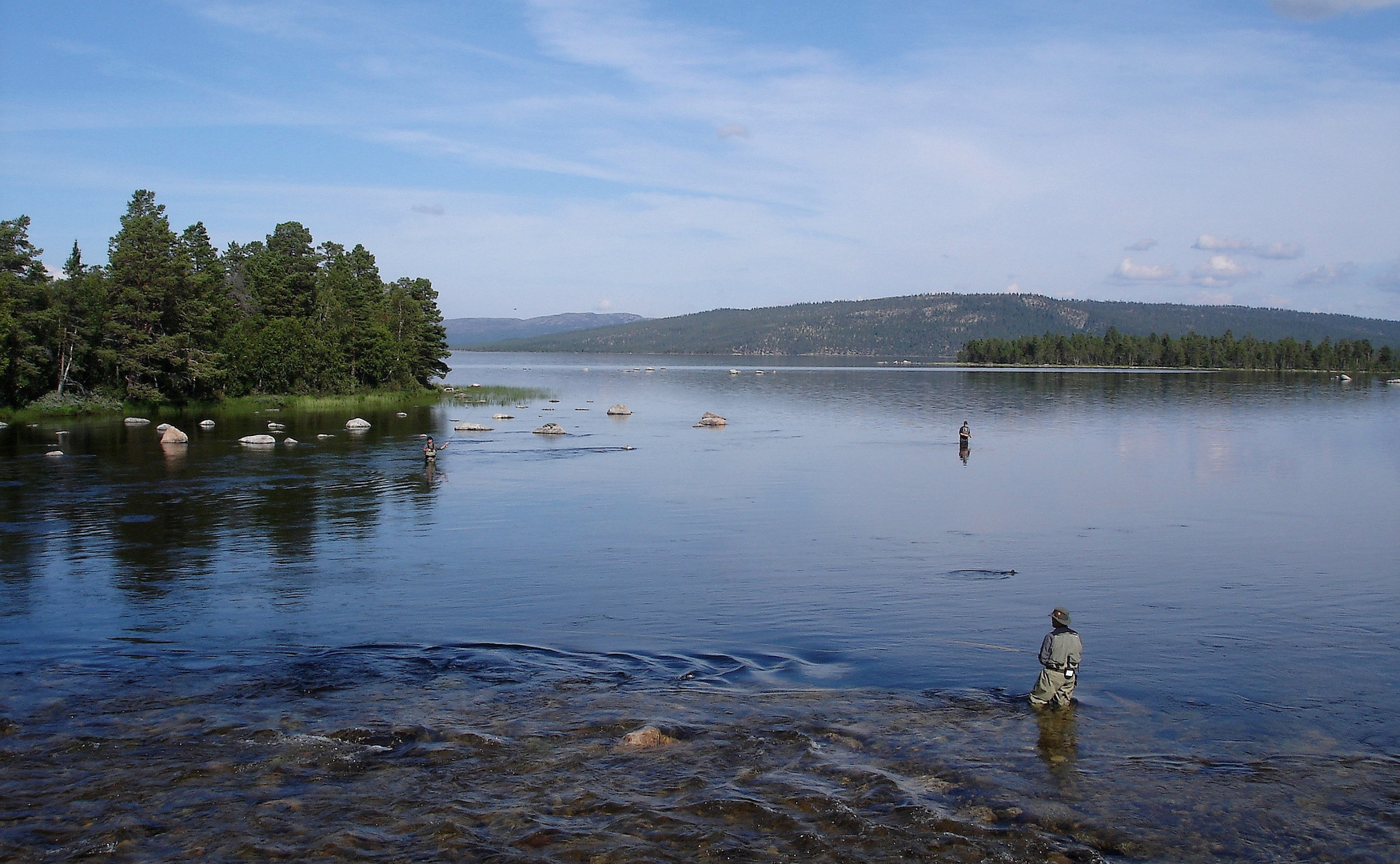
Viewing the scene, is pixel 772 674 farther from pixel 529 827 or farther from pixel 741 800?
pixel 529 827

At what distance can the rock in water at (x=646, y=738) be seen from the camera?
15.3 m

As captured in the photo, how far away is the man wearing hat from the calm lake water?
1.41 ft

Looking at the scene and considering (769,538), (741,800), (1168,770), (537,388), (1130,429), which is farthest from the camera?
(537,388)

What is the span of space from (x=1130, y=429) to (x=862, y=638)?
66.2 m

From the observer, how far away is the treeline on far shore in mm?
78625

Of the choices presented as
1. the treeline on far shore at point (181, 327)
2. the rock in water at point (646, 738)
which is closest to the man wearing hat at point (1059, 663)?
the rock in water at point (646, 738)

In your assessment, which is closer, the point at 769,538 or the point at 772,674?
the point at 772,674

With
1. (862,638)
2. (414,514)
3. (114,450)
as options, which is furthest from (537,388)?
(862,638)

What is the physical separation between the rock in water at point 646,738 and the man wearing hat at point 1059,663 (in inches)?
269

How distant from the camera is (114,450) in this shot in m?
57.6

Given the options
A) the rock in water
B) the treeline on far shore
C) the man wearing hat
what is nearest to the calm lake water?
the rock in water

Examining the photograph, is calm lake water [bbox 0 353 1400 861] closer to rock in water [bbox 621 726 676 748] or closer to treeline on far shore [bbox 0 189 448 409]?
Result: rock in water [bbox 621 726 676 748]

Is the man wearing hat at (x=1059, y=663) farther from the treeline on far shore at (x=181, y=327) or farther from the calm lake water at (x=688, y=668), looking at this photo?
the treeline on far shore at (x=181, y=327)

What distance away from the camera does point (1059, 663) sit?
671 inches
